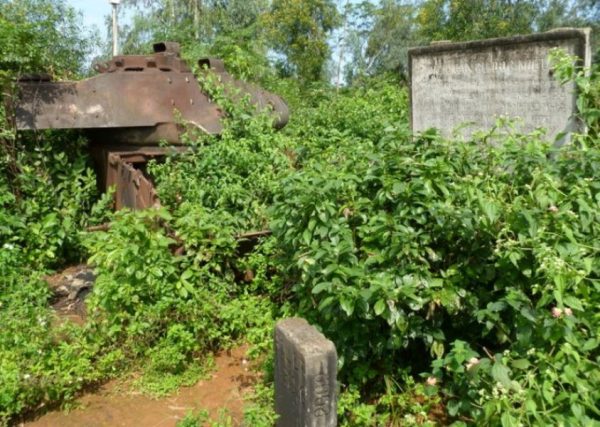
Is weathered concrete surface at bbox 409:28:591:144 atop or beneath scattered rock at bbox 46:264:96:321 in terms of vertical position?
atop

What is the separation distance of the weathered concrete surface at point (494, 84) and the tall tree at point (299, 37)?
52.1 feet

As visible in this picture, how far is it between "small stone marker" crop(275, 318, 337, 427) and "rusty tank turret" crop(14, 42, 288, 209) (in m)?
3.18

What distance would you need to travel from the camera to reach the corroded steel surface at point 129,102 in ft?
19.1

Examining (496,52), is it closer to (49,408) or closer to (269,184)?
(269,184)

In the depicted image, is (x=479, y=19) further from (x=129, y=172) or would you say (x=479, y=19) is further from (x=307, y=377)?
(x=307, y=377)

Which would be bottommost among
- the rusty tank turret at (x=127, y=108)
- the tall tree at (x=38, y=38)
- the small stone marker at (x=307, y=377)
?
the small stone marker at (x=307, y=377)

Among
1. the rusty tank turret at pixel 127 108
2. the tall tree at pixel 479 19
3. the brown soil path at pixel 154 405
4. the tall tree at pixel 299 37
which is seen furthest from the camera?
the tall tree at pixel 299 37

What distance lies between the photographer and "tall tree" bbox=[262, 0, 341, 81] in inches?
863

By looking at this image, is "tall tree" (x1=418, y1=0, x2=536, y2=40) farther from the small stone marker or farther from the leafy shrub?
the small stone marker

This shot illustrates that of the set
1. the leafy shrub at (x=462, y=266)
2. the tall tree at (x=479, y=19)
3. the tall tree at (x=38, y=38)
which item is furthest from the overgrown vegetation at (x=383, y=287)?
the tall tree at (x=479, y=19)

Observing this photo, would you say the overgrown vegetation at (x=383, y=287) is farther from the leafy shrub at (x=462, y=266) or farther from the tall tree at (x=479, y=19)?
the tall tree at (x=479, y=19)

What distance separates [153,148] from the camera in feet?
20.8

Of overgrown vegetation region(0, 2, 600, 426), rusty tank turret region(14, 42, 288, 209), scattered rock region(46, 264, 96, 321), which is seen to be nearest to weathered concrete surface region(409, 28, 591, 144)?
overgrown vegetation region(0, 2, 600, 426)

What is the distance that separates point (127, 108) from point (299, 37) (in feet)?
56.8
